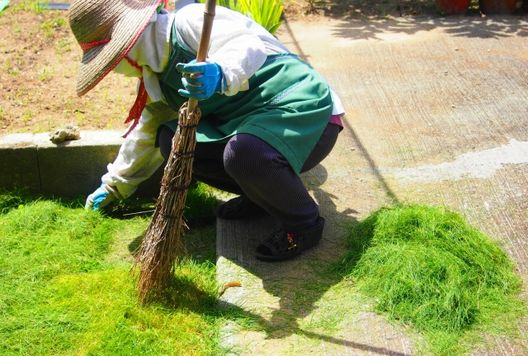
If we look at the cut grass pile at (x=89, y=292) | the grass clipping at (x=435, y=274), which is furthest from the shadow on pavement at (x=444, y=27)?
the grass clipping at (x=435, y=274)

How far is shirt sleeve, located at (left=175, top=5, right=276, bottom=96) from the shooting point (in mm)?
3166

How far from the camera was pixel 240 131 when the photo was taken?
11.1ft

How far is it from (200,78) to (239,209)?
1.14 meters

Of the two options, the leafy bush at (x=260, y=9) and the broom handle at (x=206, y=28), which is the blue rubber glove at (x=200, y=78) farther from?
the leafy bush at (x=260, y=9)

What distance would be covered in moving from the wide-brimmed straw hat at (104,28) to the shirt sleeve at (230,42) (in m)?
0.18

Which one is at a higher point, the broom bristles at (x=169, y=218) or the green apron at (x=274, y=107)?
the green apron at (x=274, y=107)

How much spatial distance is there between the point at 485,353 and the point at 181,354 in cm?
119

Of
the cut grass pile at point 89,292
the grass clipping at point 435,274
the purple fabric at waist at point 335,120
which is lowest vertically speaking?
the cut grass pile at point 89,292

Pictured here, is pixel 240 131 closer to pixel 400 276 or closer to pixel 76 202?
pixel 400 276

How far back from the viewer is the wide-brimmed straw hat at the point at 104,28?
339cm

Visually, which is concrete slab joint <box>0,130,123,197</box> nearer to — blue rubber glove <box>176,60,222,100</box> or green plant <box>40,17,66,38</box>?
blue rubber glove <box>176,60,222,100</box>

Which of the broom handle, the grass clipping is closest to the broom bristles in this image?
the broom handle

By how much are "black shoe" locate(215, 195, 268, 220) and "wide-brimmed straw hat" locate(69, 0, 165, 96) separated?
0.98 m

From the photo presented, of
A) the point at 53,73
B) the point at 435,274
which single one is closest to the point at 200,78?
the point at 435,274
